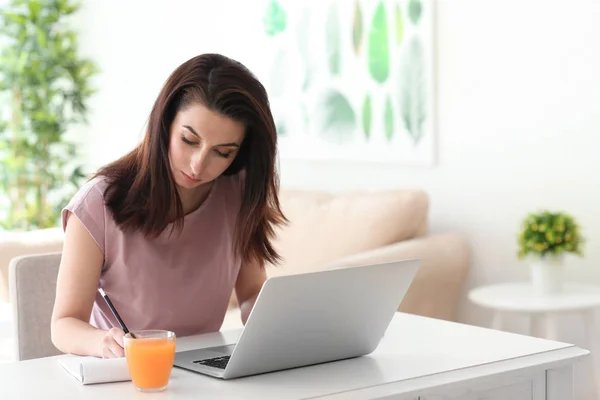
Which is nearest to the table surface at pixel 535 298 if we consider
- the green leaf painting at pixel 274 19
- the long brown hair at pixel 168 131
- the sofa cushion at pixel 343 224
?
the sofa cushion at pixel 343 224

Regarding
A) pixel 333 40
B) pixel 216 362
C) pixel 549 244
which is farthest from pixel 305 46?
pixel 216 362

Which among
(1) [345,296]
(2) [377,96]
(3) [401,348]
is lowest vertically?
(3) [401,348]

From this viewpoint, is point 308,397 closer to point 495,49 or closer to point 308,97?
point 495,49

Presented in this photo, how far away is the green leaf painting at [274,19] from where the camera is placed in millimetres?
4211

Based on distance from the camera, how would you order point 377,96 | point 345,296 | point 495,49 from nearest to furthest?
point 345,296, point 495,49, point 377,96

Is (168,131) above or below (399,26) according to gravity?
below

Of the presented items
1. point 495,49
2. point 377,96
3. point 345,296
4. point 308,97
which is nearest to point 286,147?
point 308,97

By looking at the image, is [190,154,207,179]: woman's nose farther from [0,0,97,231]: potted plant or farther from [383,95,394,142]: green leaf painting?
[0,0,97,231]: potted plant

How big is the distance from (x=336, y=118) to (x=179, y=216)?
217 cm

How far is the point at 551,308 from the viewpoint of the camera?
275cm

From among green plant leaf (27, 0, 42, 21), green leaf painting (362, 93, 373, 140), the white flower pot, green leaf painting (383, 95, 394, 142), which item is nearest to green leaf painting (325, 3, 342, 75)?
green leaf painting (362, 93, 373, 140)

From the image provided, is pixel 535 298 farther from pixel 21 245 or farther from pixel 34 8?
pixel 34 8

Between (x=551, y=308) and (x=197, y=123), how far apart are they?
4.76 ft

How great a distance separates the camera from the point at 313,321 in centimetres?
146
